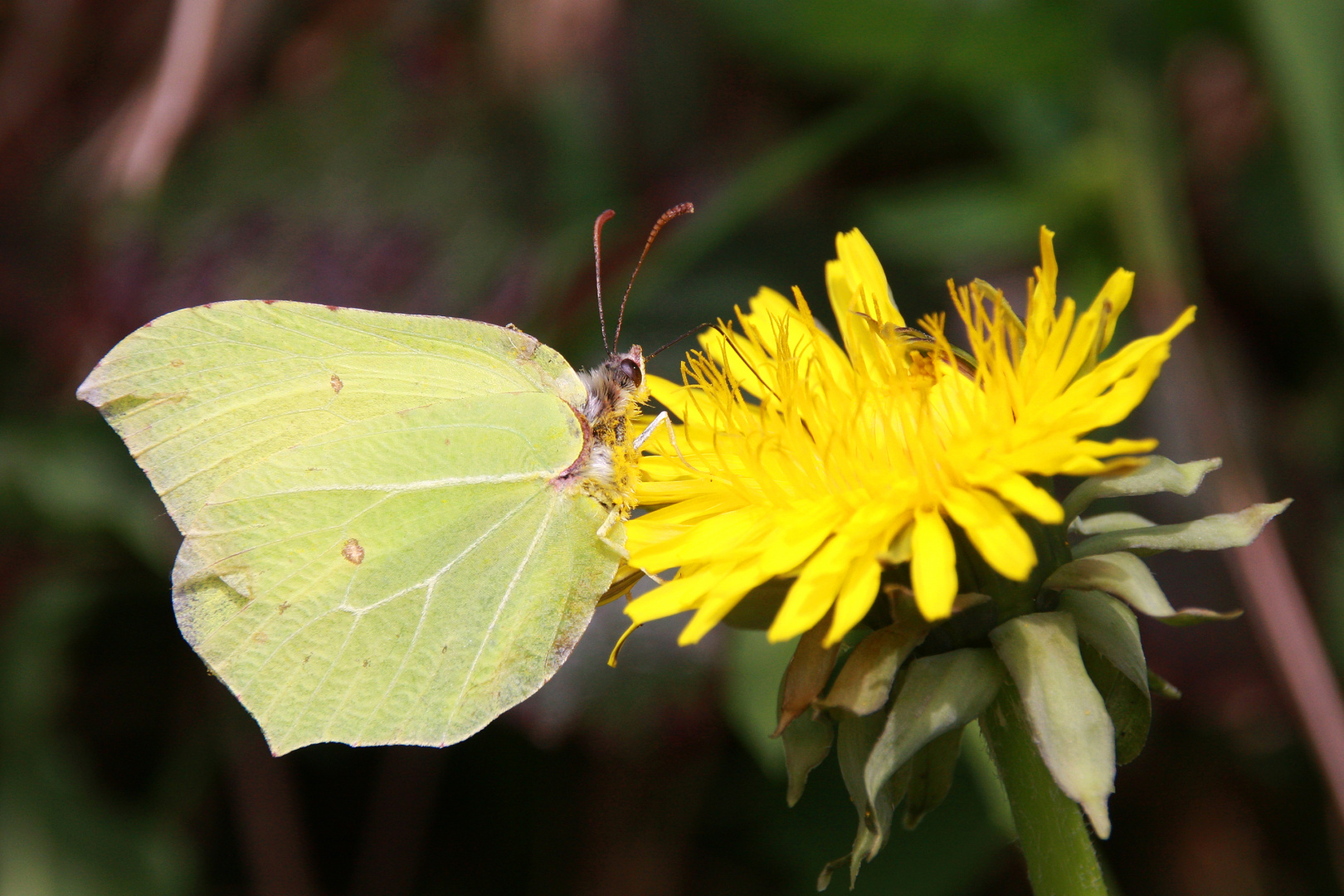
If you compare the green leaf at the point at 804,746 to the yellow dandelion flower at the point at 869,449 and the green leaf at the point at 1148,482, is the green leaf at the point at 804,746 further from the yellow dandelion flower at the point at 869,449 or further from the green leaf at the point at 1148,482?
the green leaf at the point at 1148,482

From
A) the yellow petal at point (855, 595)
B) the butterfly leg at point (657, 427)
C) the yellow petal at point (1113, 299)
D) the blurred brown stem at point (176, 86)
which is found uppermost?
the blurred brown stem at point (176, 86)

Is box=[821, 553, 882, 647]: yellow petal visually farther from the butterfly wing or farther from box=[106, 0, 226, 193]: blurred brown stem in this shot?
box=[106, 0, 226, 193]: blurred brown stem

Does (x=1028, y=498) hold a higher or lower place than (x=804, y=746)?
higher

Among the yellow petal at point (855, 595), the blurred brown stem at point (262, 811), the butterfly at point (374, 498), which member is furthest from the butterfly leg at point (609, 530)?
the blurred brown stem at point (262, 811)

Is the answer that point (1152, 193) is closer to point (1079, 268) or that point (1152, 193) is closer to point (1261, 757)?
point (1079, 268)

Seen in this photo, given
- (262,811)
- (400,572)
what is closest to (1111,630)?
(400,572)

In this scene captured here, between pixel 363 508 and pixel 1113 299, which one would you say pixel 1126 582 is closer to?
pixel 1113 299
